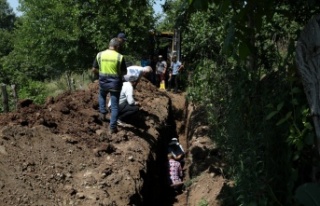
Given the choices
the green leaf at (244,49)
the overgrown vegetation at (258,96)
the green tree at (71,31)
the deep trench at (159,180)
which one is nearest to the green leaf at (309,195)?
the overgrown vegetation at (258,96)

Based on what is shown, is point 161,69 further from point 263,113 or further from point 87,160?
point 263,113

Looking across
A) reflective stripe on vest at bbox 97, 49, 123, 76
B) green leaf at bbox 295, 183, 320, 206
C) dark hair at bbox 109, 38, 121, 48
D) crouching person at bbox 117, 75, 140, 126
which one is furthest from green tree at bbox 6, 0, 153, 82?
green leaf at bbox 295, 183, 320, 206

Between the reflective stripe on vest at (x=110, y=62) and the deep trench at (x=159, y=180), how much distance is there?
1.68 metres

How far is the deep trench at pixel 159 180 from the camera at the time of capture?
733 cm

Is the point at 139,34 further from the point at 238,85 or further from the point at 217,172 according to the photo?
the point at 238,85

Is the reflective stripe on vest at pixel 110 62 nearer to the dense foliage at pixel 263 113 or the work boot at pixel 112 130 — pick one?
the work boot at pixel 112 130

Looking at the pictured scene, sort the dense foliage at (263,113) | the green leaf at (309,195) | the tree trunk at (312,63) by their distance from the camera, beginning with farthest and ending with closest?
the dense foliage at (263,113), the green leaf at (309,195), the tree trunk at (312,63)

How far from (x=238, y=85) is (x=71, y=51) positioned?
18448mm

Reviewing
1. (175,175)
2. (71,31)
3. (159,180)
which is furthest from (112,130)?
(71,31)

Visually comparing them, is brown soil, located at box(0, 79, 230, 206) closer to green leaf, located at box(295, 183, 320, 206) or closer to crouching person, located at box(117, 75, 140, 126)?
crouching person, located at box(117, 75, 140, 126)

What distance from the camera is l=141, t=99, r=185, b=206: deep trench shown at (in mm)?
7331

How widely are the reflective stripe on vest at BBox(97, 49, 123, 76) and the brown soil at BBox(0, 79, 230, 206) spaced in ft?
3.41

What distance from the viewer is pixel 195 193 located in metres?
7.07

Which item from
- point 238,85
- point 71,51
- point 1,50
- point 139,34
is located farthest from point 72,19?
point 1,50
